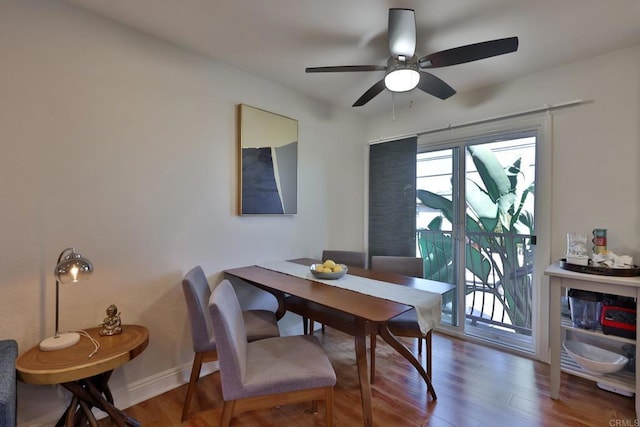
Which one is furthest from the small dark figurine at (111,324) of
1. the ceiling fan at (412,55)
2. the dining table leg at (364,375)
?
the ceiling fan at (412,55)

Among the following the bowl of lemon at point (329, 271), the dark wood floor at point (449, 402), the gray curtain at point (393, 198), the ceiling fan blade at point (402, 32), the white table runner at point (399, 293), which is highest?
the ceiling fan blade at point (402, 32)

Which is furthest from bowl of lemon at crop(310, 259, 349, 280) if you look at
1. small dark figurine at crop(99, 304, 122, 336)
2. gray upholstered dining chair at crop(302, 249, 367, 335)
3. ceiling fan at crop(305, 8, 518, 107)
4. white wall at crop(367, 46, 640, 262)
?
white wall at crop(367, 46, 640, 262)

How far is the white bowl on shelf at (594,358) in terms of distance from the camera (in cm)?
175

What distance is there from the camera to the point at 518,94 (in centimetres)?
247

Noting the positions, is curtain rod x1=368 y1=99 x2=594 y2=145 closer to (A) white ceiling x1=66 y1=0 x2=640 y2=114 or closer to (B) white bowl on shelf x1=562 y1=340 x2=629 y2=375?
(A) white ceiling x1=66 y1=0 x2=640 y2=114

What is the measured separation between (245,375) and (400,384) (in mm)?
1257

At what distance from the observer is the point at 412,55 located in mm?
1779

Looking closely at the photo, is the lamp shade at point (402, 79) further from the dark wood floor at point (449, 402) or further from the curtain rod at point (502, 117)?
the dark wood floor at point (449, 402)

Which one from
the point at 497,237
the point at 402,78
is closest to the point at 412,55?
the point at 402,78

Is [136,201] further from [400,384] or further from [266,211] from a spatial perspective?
[400,384]

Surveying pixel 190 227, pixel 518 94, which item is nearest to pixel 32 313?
pixel 190 227

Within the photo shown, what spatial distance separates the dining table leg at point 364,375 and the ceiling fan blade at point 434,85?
1.65 m

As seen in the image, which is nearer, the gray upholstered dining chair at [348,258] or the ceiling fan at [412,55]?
the ceiling fan at [412,55]

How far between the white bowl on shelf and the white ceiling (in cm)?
210
